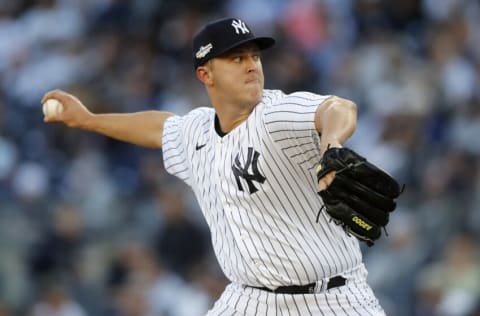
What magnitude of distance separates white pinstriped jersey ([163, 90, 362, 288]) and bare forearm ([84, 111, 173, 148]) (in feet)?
2.48

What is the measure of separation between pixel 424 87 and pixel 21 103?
3859 millimetres

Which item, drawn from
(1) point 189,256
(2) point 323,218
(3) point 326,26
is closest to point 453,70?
(3) point 326,26

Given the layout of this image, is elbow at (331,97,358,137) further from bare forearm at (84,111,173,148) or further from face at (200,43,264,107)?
bare forearm at (84,111,173,148)

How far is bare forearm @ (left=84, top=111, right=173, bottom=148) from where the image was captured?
6043mm

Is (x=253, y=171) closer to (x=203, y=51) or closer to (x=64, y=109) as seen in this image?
(x=203, y=51)

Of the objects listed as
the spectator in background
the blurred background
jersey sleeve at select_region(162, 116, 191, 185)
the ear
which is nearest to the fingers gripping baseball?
jersey sleeve at select_region(162, 116, 191, 185)

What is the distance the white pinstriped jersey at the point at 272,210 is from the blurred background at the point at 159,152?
11.8 ft

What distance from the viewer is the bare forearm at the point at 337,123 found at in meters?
4.20

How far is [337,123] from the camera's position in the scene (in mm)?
4266

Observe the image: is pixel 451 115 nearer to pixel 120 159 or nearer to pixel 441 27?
pixel 441 27

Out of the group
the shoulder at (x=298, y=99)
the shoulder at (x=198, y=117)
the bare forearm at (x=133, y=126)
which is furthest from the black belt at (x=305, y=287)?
the bare forearm at (x=133, y=126)

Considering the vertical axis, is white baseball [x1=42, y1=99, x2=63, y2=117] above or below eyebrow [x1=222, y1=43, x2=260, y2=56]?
below

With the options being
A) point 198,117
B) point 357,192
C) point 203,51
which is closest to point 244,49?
point 203,51

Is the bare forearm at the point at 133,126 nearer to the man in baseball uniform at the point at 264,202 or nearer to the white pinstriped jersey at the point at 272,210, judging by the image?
the man in baseball uniform at the point at 264,202
